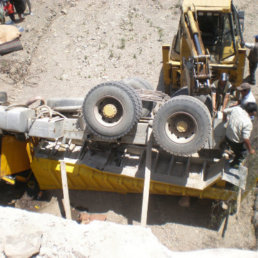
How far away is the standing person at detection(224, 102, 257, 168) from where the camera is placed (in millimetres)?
4719

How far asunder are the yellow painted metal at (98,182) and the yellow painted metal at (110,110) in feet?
4.21

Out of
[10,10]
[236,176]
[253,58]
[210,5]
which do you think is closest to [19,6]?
[10,10]

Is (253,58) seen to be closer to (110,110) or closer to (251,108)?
(251,108)

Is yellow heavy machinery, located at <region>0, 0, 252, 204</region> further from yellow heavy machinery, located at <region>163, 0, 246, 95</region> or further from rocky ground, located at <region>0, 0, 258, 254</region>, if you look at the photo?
rocky ground, located at <region>0, 0, 258, 254</region>

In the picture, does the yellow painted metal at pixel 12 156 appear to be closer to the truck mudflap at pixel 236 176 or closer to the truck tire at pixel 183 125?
the truck tire at pixel 183 125

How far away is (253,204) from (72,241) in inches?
128

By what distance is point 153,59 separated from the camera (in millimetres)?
10414

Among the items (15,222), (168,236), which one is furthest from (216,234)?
(15,222)

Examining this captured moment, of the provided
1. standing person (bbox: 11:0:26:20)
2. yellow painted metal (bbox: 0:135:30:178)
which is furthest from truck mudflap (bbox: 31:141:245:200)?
standing person (bbox: 11:0:26:20)

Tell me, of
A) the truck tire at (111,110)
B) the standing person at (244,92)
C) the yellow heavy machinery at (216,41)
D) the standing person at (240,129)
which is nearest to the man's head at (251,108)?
the standing person at (240,129)

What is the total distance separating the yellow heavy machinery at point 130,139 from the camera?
15.5ft

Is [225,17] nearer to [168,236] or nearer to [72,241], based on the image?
[168,236]

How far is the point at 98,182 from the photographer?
19.6ft

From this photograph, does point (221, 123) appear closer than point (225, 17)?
Yes
